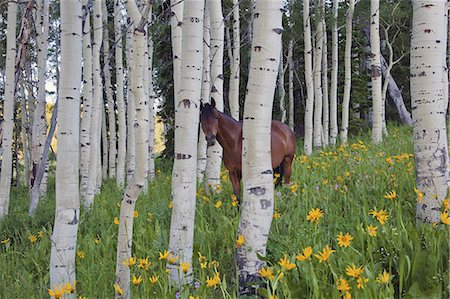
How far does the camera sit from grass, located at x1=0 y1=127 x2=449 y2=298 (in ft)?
7.64

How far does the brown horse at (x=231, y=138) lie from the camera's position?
184 inches

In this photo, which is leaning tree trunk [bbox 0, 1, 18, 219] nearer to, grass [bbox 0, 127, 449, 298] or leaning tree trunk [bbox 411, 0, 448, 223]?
grass [bbox 0, 127, 449, 298]

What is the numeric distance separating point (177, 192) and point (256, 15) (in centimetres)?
143

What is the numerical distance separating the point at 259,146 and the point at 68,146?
1418mm

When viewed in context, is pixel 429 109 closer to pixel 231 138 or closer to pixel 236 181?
pixel 231 138

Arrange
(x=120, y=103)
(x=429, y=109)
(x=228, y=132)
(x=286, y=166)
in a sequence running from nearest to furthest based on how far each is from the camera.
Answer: (x=429, y=109) → (x=228, y=132) → (x=286, y=166) → (x=120, y=103)

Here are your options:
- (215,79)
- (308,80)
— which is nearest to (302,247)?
(215,79)

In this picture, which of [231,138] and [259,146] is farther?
[231,138]

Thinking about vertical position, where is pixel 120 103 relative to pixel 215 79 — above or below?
above

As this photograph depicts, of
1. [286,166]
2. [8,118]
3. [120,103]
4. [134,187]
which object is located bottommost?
[134,187]

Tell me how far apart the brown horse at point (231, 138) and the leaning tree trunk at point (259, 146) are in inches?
69.9

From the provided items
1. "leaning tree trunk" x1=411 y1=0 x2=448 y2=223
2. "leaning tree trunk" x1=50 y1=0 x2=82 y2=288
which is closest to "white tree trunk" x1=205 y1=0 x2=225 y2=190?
"leaning tree trunk" x1=50 y1=0 x2=82 y2=288

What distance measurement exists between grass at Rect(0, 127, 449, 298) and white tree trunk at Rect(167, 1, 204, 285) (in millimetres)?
212

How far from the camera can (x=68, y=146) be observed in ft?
9.75
